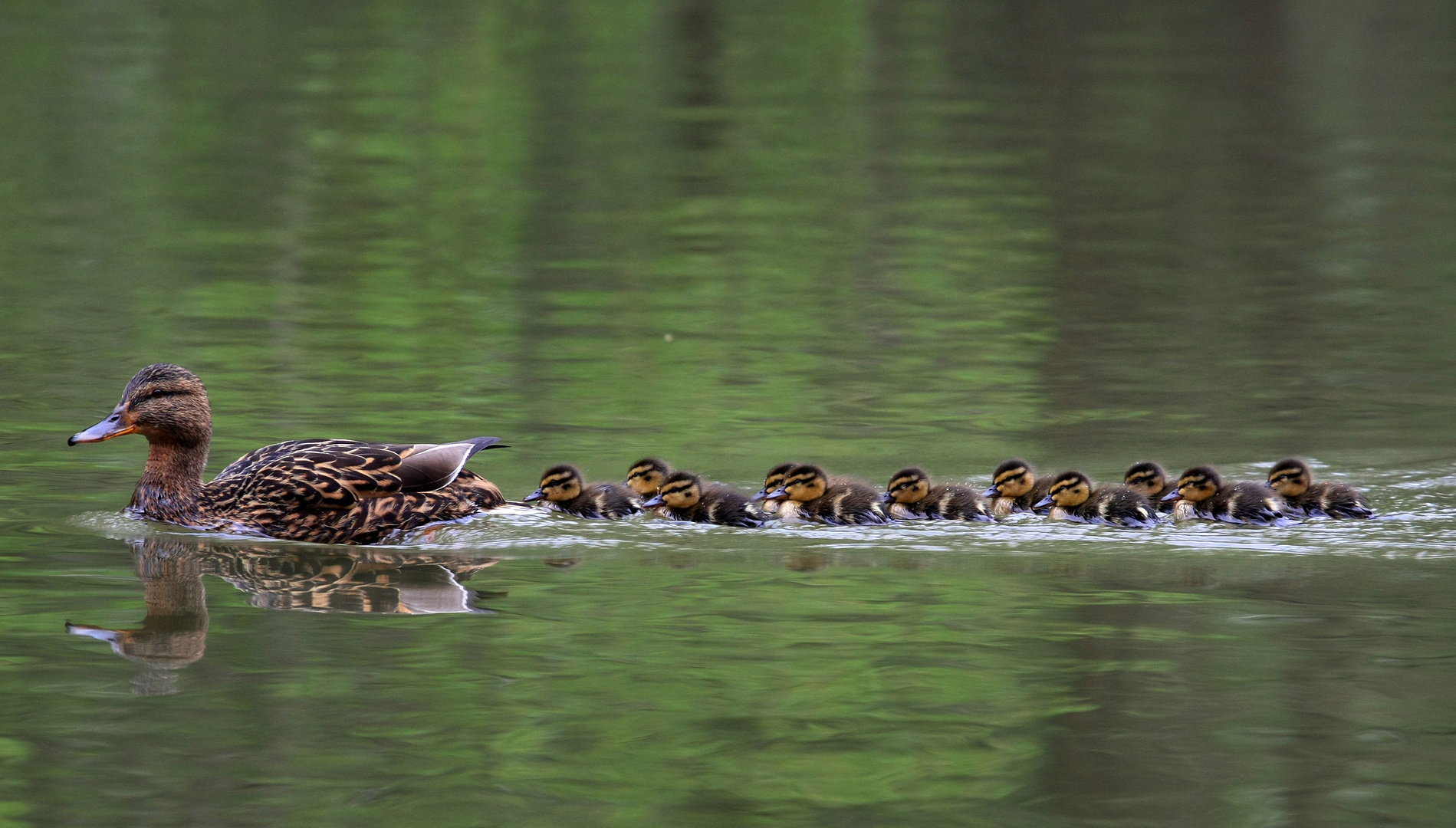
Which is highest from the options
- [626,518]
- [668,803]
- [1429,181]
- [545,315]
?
[1429,181]

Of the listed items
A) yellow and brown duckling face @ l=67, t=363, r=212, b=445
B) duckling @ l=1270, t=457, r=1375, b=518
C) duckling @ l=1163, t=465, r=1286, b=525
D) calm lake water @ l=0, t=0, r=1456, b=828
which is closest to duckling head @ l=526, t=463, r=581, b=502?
calm lake water @ l=0, t=0, r=1456, b=828

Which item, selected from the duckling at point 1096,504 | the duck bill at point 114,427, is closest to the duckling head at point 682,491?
the duckling at point 1096,504

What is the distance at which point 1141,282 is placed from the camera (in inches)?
489

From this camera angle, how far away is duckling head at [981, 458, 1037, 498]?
24.0ft

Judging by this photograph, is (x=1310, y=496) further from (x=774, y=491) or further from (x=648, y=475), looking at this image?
(x=648, y=475)

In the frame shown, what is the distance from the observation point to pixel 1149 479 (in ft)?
23.9

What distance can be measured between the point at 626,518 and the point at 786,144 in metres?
12.5

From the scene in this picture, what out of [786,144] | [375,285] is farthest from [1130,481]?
[786,144]

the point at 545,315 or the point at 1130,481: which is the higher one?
the point at 545,315

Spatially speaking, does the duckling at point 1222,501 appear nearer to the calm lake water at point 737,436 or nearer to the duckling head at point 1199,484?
the duckling head at point 1199,484

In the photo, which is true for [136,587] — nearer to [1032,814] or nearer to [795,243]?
[1032,814]

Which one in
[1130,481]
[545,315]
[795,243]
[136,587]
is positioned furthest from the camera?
[795,243]

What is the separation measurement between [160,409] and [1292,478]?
4045mm

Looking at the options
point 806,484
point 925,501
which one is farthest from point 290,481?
point 925,501
